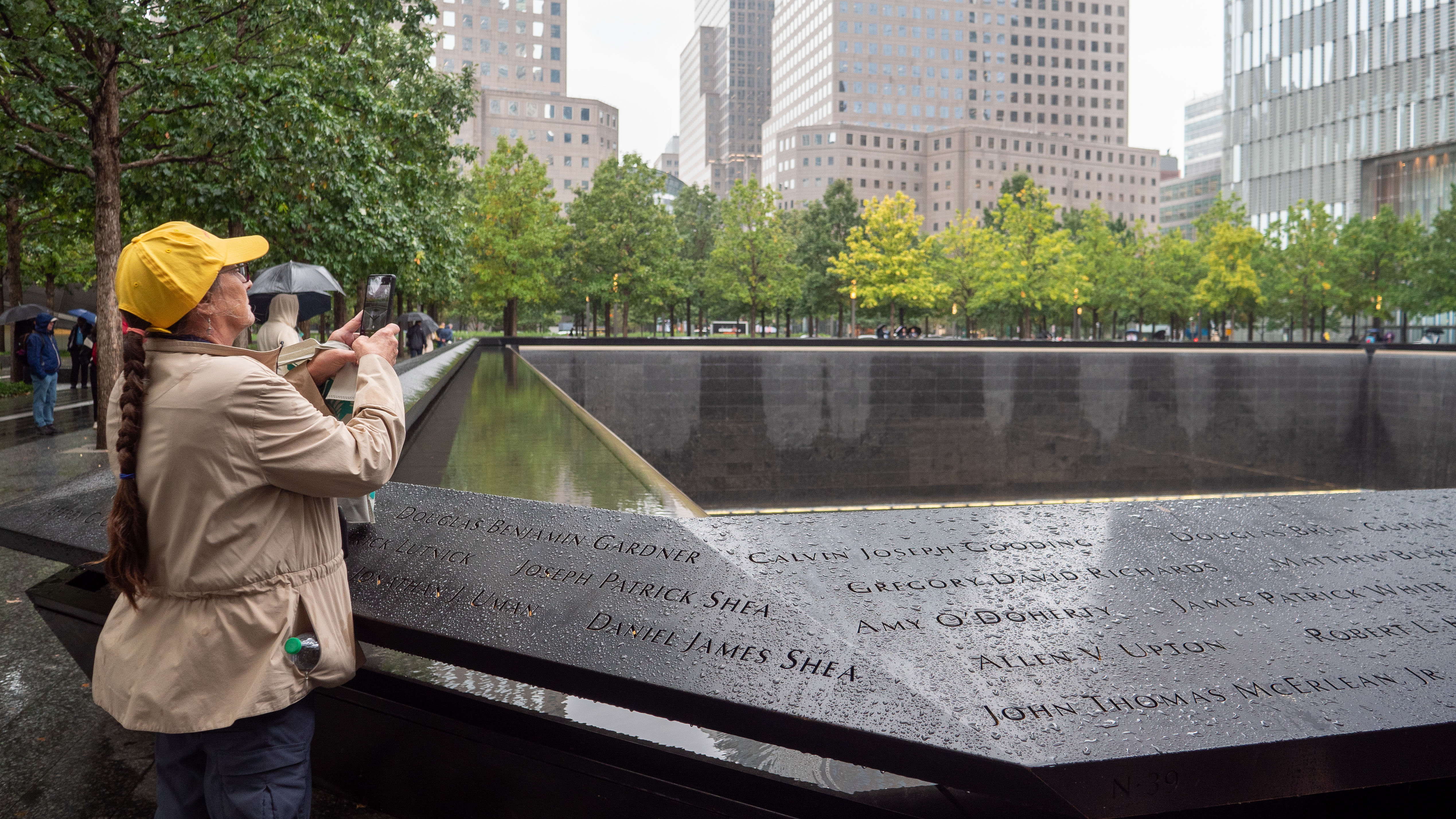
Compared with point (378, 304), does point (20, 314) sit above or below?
above

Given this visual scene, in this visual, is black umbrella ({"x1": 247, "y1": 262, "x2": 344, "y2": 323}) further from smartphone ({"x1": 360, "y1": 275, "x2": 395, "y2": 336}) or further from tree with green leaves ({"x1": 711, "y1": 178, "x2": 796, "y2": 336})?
tree with green leaves ({"x1": 711, "y1": 178, "x2": 796, "y2": 336})

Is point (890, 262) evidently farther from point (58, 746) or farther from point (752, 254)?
point (58, 746)

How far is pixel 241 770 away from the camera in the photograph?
2070 mm

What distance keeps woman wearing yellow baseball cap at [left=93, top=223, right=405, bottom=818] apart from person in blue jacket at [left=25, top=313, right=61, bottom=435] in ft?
50.4

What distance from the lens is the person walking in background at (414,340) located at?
2802 cm

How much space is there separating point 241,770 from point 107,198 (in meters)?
11.7

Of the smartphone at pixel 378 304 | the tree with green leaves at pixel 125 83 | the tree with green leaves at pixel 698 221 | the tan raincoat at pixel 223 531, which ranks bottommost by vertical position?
the tan raincoat at pixel 223 531

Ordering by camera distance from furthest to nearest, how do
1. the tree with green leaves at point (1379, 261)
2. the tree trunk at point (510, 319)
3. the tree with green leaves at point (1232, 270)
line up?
the tree with green leaves at point (1232, 270) < the tree with green leaves at point (1379, 261) < the tree trunk at point (510, 319)

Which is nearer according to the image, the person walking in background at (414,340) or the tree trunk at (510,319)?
the person walking in background at (414,340)

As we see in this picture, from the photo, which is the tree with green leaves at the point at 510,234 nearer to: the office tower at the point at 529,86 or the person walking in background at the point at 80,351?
the person walking in background at the point at 80,351

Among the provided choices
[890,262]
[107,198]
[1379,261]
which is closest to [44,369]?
[107,198]

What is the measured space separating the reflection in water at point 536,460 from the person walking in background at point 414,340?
17.1m

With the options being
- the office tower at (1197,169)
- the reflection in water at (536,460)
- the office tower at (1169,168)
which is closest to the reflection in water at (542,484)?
the reflection in water at (536,460)

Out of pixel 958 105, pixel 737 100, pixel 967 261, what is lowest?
pixel 967 261
